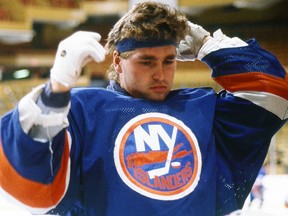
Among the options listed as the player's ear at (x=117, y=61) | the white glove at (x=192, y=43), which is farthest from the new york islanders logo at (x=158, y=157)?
the white glove at (x=192, y=43)

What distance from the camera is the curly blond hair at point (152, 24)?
44.5 inches

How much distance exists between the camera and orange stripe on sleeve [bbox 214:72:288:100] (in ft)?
4.01

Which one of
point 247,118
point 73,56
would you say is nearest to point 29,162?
point 73,56

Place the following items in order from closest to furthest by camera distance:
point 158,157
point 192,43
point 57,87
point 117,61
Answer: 1. point 57,87
2. point 158,157
3. point 117,61
4. point 192,43

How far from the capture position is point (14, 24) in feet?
25.3

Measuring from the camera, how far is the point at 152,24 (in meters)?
1.14

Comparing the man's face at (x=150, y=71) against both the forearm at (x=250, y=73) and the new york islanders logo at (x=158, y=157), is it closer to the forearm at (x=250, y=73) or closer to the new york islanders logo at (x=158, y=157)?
the new york islanders logo at (x=158, y=157)

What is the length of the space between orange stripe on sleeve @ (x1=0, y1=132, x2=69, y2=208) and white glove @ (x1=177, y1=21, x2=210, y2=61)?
1.63 feet

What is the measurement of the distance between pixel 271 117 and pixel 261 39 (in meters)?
6.73

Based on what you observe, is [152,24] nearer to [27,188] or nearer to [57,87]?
[57,87]

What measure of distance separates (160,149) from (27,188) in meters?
A: 0.30

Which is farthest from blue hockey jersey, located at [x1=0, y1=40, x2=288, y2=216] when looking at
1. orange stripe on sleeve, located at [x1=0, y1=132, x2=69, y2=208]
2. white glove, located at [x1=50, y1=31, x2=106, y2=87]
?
white glove, located at [x1=50, y1=31, x2=106, y2=87]

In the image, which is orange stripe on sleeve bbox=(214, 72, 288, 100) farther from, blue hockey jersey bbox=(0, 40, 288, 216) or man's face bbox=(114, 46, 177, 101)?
Result: man's face bbox=(114, 46, 177, 101)

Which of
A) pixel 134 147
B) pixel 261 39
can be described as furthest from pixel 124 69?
pixel 261 39
